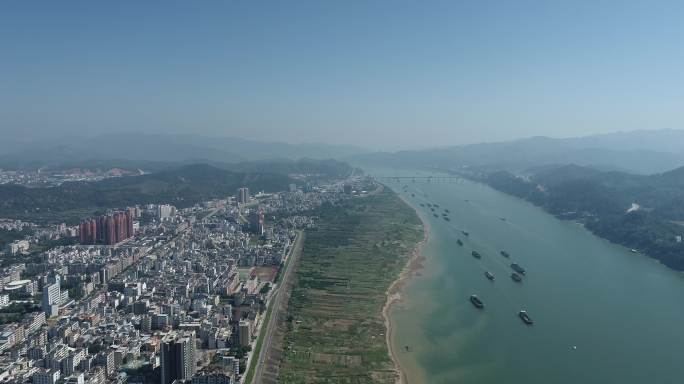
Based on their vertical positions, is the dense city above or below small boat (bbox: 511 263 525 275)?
below

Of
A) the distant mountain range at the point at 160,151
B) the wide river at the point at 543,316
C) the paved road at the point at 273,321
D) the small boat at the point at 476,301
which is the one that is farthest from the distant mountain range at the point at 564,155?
the small boat at the point at 476,301

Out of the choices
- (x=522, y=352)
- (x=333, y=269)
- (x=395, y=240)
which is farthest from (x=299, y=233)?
(x=522, y=352)

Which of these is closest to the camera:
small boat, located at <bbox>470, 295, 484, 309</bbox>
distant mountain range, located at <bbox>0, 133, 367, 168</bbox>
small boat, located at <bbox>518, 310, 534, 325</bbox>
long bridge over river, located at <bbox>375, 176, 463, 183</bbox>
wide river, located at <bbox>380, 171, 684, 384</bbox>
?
wide river, located at <bbox>380, 171, 684, 384</bbox>

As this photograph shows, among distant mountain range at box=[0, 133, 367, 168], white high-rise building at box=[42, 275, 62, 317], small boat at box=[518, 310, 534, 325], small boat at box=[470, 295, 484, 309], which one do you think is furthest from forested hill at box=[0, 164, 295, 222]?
small boat at box=[518, 310, 534, 325]

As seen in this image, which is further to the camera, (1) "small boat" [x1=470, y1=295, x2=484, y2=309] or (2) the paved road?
(1) "small boat" [x1=470, y1=295, x2=484, y2=309]

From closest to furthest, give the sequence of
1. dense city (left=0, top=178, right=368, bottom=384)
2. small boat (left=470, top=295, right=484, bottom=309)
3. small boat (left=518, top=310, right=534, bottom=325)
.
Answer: dense city (left=0, top=178, right=368, bottom=384)
small boat (left=518, top=310, right=534, bottom=325)
small boat (left=470, top=295, right=484, bottom=309)

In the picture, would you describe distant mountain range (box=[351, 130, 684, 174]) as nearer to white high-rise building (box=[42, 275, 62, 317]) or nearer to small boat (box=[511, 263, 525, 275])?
small boat (box=[511, 263, 525, 275])
